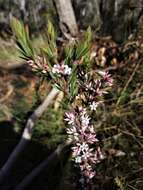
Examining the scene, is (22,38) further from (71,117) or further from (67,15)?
(67,15)

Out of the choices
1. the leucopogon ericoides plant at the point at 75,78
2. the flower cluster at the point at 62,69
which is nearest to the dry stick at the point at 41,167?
the leucopogon ericoides plant at the point at 75,78

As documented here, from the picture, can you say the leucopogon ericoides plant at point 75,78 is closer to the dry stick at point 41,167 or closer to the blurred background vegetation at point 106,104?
the blurred background vegetation at point 106,104

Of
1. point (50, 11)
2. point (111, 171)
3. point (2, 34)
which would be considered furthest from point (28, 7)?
point (111, 171)

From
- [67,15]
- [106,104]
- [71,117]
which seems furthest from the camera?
[67,15]

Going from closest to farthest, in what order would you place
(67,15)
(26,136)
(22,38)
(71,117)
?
(22,38)
(71,117)
(26,136)
(67,15)

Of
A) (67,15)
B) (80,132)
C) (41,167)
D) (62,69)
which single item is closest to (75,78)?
(62,69)

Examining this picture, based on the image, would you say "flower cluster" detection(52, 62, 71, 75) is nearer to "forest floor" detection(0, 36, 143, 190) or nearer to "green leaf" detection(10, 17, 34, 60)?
"green leaf" detection(10, 17, 34, 60)

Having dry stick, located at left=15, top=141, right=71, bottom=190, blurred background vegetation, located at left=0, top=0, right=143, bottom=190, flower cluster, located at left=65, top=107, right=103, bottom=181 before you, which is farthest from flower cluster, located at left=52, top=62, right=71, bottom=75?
dry stick, located at left=15, top=141, right=71, bottom=190
